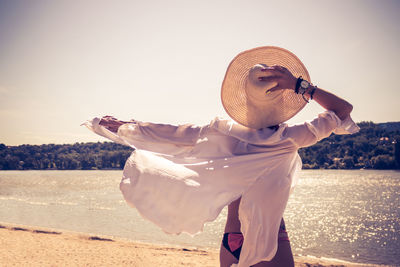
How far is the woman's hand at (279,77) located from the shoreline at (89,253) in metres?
6.65

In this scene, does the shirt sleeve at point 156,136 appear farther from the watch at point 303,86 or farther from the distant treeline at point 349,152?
the distant treeline at point 349,152

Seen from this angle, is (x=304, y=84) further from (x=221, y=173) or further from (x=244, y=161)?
(x=221, y=173)

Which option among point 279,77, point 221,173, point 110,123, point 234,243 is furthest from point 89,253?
point 279,77

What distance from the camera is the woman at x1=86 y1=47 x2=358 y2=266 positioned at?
5.84 ft

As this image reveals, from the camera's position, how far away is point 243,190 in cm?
186

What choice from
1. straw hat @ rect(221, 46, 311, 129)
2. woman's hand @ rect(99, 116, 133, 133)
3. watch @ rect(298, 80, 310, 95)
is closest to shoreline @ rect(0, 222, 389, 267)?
woman's hand @ rect(99, 116, 133, 133)

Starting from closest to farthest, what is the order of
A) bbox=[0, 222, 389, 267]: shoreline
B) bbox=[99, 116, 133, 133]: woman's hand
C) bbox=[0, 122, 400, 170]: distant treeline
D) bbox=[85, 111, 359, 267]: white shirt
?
bbox=[85, 111, 359, 267]: white shirt → bbox=[99, 116, 133, 133]: woman's hand → bbox=[0, 222, 389, 267]: shoreline → bbox=[0, 122, 400, 170]: distant treeline

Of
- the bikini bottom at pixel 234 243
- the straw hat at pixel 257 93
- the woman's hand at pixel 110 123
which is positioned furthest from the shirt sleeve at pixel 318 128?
the woman's hand at pixel 110 123

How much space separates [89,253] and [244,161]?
24.4ft

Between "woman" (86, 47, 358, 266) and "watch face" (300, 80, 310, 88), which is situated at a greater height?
"watch face" (300, 80, 310, 88)

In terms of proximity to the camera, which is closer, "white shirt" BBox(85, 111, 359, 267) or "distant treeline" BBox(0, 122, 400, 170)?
"white shirt" BBox(85, 111, 359, 267)

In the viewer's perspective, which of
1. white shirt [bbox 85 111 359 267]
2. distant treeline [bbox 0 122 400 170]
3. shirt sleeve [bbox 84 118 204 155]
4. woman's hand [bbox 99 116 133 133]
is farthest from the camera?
distant treeline [bbox 0 122 400 170]

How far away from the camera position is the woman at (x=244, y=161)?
→ 178 centimetres

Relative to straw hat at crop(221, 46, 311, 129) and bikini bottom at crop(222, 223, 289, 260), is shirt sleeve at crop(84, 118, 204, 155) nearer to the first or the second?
straw hat at crop(221, 46, 311, 129)
